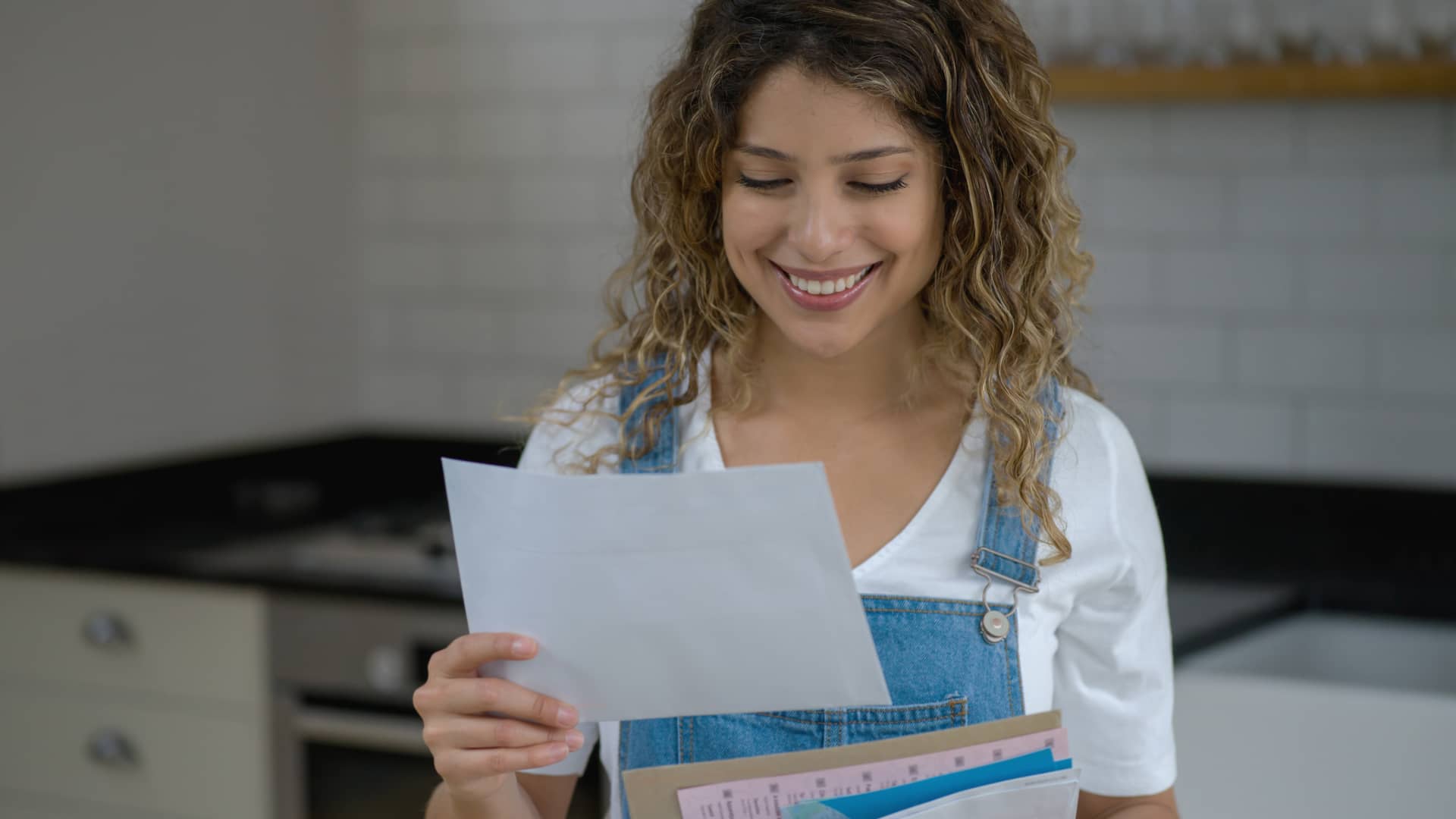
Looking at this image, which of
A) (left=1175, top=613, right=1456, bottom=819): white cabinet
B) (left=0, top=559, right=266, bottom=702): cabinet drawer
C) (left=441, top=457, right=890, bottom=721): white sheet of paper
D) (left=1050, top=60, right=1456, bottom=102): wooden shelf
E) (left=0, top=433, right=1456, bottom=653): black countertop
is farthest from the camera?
(left=0, top=559, right=266, bottom=702): cabinet drawer

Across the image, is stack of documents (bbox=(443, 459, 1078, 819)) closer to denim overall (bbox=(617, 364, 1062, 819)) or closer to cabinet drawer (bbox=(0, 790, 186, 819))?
denim overall (bbox=(617, 364, 1062, 819))

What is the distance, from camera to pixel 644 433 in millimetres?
1228

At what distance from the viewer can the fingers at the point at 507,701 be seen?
976 mm

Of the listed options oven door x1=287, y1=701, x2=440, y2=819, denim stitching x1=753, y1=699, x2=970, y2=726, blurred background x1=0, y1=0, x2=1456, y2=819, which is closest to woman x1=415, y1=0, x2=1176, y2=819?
denim stitching x1=753, y1=699, x2=970, y2=726

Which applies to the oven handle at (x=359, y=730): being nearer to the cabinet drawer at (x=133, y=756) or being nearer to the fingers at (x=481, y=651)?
the cabinet drawer at (x=133, y=756)

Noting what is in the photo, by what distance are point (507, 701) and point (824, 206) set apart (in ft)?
1.35

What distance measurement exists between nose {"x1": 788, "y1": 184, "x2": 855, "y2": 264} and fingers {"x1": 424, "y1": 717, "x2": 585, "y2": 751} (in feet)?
1.23

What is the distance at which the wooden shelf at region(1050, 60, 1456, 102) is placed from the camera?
224 cm

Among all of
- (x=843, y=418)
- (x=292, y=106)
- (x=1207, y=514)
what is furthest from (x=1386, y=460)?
(x=292, y=106)

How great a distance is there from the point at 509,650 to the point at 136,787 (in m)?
1.77

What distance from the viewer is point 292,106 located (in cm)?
311

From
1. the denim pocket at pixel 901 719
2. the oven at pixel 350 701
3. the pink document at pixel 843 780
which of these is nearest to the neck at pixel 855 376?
the denim pocket at pixel 901 719

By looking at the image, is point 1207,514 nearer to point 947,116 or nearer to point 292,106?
point 947,116

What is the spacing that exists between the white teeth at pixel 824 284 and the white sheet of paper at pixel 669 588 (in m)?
0.24
